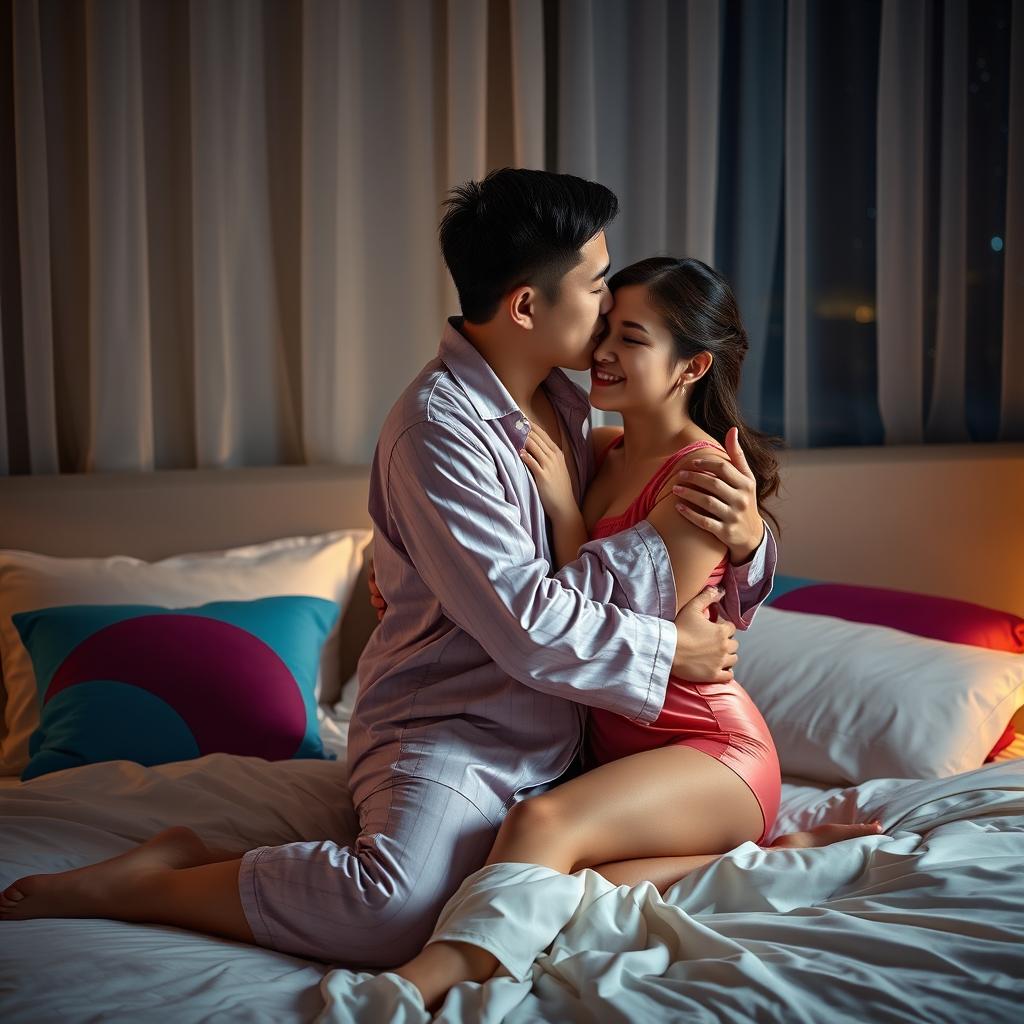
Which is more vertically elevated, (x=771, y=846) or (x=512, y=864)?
(x=512, y=864)

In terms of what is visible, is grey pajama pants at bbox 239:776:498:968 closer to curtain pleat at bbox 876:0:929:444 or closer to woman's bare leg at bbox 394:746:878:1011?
woman's bare leg at bbox 394:746:878:1011

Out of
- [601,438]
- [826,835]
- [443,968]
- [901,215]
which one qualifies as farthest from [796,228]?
[443,968]

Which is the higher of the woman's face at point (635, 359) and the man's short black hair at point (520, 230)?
the man's short black hair at point (520, 230)

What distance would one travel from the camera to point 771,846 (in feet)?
5.23

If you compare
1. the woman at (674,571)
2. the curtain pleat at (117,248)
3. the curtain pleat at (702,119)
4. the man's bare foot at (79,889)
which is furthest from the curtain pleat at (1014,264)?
the man's bare foot at (79,889)

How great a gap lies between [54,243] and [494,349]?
1.40 metres

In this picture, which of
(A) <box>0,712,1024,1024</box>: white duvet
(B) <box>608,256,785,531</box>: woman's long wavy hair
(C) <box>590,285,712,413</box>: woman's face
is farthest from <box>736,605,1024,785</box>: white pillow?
(C) <box>590,285,712,413</box>: woman's face

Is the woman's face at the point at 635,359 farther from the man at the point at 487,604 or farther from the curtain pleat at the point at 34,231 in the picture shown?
the curtain pleat at the point at 34,231

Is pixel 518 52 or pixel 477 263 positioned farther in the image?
pixel 518 52

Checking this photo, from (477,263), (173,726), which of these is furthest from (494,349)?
(173,726)

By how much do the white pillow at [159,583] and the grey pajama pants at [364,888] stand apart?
878 mm

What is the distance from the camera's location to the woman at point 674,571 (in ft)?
4.70

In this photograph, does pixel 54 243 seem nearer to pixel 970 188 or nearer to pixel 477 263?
pixel 477 263

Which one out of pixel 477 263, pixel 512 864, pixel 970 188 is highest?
pixel 970 188
